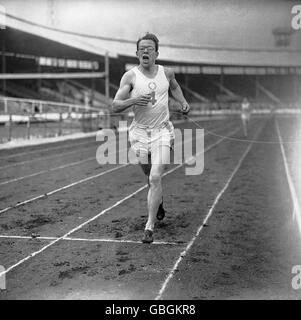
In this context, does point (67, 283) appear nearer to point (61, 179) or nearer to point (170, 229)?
point (170, 229)

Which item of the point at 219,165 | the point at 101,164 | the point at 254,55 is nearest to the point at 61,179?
the point at 101,164

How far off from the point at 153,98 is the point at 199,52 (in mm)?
57462

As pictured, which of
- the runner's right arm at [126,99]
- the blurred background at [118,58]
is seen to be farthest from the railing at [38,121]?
the runner's right arm at [126,99]

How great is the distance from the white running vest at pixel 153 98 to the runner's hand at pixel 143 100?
0.85ft

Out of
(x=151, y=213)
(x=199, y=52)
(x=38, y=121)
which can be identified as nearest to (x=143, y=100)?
(x=151, y=213)

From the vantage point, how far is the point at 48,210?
7121 mm

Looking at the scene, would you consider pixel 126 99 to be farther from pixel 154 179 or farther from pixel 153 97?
pixel 154 179

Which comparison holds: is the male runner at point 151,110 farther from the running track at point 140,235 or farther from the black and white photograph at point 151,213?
the running track at point 140,235

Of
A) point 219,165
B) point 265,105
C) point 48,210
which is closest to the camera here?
point 48,210

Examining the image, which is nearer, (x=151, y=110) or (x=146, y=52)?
(x=146, y=52)

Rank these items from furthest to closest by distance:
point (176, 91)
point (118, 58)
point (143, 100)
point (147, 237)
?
point (118, 58), point (176, 91), point (147, 237), point (143, 100)

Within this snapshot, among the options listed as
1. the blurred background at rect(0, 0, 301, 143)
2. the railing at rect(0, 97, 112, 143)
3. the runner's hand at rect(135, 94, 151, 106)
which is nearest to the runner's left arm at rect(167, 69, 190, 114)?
the runner's hand at rect(135, 94, 151, 106)

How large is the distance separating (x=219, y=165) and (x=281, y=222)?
6.35 meters

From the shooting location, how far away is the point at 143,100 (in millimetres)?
5109
